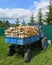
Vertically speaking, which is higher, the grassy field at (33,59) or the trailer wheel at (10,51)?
the trailer wheel at (10,51)

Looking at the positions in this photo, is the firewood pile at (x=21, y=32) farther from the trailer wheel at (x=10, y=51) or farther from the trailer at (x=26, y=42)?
the trailer wheel at (x=10, y=51)

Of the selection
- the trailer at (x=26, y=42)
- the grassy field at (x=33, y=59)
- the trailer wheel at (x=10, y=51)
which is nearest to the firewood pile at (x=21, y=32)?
the trailer at (x=26, y=42)

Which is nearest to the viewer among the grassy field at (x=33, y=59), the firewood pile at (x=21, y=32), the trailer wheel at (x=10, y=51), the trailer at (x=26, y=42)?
the grassy field at (x=33, y=59)

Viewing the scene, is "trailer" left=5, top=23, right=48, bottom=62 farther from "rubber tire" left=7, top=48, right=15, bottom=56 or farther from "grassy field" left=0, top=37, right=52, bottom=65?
"grassy field" left=0, top=37, right=52, bottom=65

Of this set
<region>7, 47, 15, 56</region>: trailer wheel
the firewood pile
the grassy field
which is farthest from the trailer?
the grassy field

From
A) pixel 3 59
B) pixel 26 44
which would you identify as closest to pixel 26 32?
pixel 26 44

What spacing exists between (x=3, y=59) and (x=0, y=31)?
17088mm

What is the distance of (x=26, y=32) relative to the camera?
40.3 feet

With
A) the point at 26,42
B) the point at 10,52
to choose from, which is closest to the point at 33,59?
Answer: the point at 26,42

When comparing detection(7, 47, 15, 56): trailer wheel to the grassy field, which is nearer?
the grassy field

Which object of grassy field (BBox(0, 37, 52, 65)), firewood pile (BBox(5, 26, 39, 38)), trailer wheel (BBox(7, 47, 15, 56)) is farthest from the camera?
trailer wheel (BBox(7, 47, 15, 56))

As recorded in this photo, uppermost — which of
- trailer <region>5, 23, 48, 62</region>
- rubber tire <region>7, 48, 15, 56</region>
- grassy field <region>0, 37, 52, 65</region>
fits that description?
trailer <region>5, 23, 48, 62</region>

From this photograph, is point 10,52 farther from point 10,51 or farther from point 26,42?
point 26,42

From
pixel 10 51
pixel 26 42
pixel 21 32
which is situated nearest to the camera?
pixel 26 42
